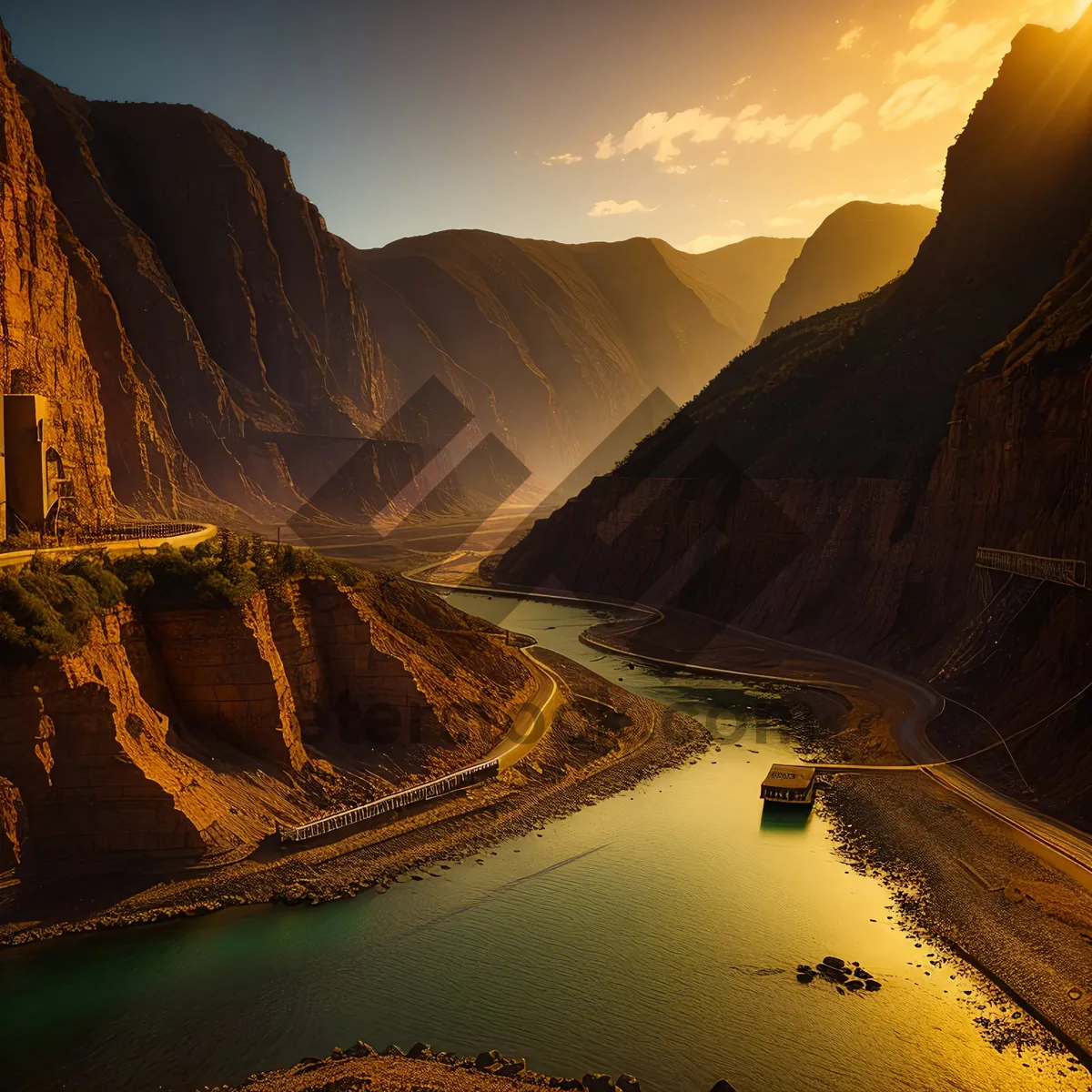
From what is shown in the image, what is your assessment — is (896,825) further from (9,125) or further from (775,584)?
(9,125)

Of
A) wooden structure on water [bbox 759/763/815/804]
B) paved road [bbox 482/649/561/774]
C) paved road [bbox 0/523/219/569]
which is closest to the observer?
paved road [bbox 0/523/219/569]

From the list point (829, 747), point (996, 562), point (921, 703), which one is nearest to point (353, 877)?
point (829, 747)

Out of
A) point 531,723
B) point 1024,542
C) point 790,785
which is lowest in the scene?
point 790,785

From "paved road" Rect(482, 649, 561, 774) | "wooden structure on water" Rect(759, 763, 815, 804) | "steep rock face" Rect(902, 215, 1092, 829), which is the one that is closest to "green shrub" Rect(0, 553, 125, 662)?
"paved road" Rect(482, 649, 561, 774)

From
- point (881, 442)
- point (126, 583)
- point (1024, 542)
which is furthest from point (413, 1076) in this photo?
point (881, 442)

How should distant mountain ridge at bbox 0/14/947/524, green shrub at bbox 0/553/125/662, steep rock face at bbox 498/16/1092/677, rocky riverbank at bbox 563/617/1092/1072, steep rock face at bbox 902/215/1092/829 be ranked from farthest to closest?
distant mountain ridge at bbox 0/14/947/524 → steep rock face at bbox 498/16/1092/677 → steep rock face at bbox 902/215/1092/829 → green shrub at bbox 0/553/125/662 → rocky riverbank at bbox 563/617/1092/1072

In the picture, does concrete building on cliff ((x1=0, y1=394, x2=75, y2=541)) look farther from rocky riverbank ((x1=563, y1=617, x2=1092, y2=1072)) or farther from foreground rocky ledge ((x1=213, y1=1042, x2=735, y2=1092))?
rocky riverbank ((x1=563, y1=617, x2=1092, y2=1072))

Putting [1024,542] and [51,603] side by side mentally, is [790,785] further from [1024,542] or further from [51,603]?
[51,603]
